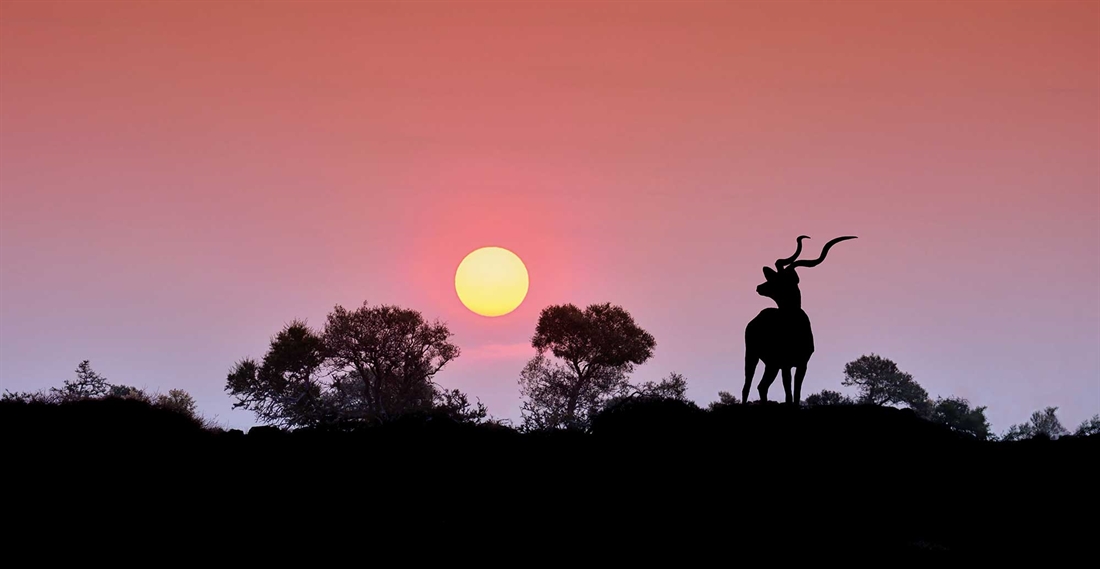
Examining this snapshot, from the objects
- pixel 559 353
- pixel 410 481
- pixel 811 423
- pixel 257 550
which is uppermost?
pixel 559 353

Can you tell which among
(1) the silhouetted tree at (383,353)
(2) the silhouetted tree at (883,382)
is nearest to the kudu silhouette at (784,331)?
(1) the silhouetted tree at (383,353)

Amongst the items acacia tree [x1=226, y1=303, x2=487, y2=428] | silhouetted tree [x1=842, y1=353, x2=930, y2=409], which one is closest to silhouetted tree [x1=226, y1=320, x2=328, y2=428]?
acacia tree [x1=226, y1=303, x2=487, y2=428]

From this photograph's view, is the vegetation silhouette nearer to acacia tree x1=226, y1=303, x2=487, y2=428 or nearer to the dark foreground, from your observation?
the dark foreground

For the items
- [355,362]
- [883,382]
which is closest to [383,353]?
[355,362]

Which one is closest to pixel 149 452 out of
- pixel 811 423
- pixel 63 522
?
pixel 63 522

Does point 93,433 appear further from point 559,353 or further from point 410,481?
point 559,353

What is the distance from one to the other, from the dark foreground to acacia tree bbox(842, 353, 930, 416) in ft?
291

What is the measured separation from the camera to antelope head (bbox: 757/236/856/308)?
27.6 metres

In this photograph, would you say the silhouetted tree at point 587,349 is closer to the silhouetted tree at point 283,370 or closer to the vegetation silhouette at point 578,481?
the silhouetted tree at point 283,370

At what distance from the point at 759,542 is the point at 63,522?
33.7ft

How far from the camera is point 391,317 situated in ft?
278

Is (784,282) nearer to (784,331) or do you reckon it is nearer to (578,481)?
(784,331)

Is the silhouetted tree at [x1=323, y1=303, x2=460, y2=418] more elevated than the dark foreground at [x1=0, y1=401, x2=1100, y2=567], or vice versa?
the silhouetted tree at [x1=323, y1=303, x2=460, y2=418]

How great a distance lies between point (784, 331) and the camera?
89.7ft
